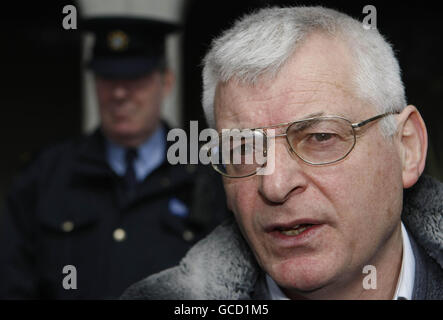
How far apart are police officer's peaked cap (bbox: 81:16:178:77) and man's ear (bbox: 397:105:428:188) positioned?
143cm

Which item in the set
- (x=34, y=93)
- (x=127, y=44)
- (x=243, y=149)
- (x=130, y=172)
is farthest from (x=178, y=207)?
(x=34, y=93)

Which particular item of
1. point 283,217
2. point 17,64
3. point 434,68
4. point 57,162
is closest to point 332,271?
point 283,217

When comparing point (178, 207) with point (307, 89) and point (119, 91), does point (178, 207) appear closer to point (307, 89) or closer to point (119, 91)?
point (119, 91)

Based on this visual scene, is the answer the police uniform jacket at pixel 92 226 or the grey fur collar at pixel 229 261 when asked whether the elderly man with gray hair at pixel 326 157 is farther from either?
the police uniform jacket at pixel 92 226

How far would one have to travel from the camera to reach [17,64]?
619 cm

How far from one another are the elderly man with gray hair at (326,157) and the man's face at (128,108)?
1.07m

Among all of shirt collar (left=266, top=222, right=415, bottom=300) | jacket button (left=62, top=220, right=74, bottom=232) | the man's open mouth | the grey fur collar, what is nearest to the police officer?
jacket button (left=62, top=220, right=74, bottom=232)

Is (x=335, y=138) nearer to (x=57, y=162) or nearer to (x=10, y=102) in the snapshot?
(x=57, y=162)

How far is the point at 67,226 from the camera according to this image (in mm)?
2184

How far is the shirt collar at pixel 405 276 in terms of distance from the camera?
1.31 meters

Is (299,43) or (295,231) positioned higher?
(299,43)

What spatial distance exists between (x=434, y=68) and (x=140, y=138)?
1.27 metres

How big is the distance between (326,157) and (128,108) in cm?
137

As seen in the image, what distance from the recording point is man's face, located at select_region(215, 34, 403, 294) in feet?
3.88
